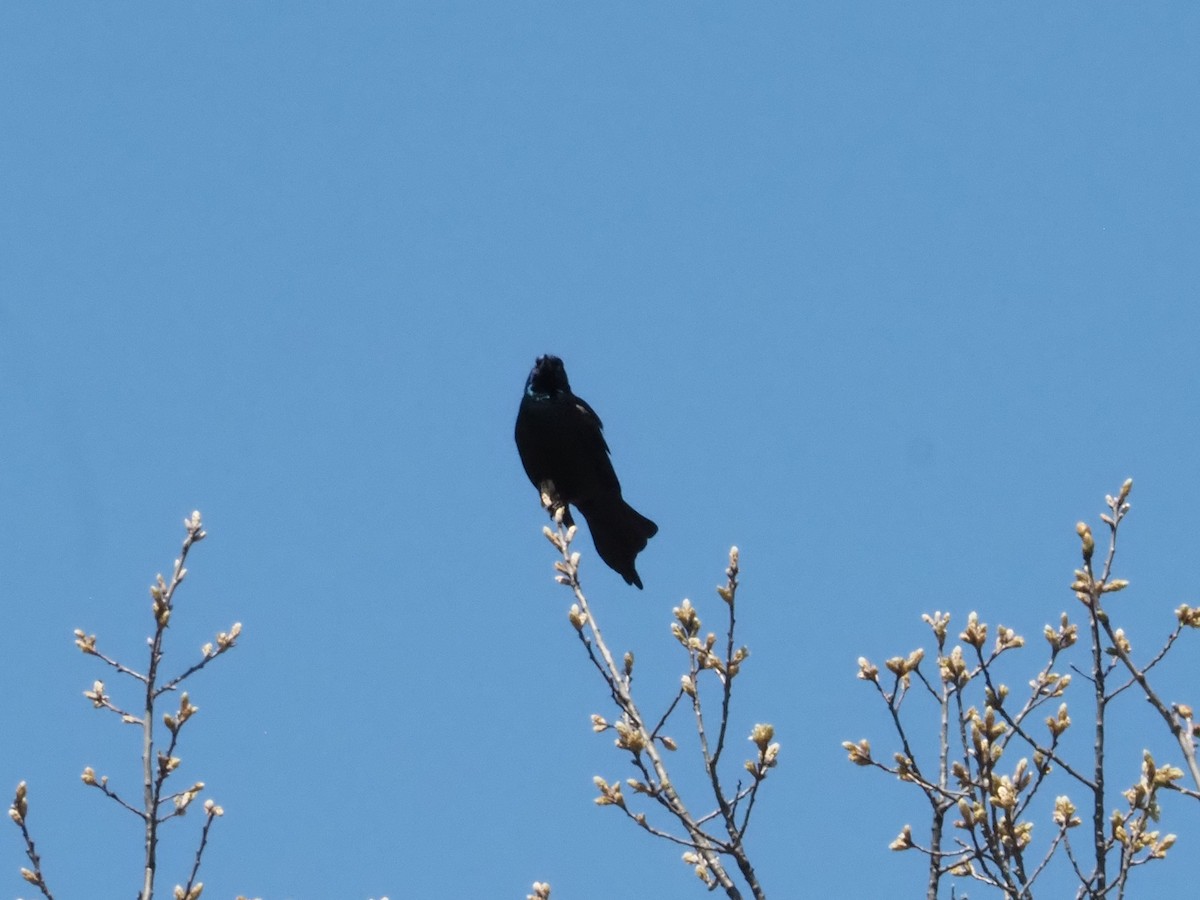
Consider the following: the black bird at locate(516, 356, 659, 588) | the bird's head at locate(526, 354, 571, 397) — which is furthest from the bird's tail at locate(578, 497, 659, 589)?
the bird's head at locate(526, 354, 571, 397)

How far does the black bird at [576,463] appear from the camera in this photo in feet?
22.6

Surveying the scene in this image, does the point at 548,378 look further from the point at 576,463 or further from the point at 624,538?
the point at 624,538

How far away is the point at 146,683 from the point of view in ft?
13.5

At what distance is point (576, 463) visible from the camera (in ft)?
23.1

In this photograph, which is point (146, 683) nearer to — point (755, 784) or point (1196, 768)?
point (755, 784)

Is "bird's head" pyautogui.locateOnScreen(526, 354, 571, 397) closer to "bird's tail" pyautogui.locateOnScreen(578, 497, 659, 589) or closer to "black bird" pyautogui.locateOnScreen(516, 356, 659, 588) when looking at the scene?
"black bird" pyautogui.locateOnScreen(516, 356, 659, 588)

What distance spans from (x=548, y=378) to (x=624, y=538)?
34.9 inches

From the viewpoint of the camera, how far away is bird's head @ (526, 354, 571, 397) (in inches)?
288

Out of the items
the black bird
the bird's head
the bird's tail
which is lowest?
the bird's tail

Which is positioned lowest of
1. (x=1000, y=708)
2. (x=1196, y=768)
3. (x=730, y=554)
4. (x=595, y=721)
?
(x=1196, y=768)

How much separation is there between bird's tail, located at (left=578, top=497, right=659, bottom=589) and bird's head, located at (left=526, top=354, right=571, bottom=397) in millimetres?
705

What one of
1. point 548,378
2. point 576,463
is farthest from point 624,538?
point 548,378

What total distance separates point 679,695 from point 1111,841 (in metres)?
1.06

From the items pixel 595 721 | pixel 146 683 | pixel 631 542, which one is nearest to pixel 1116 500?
pixel 595 721
